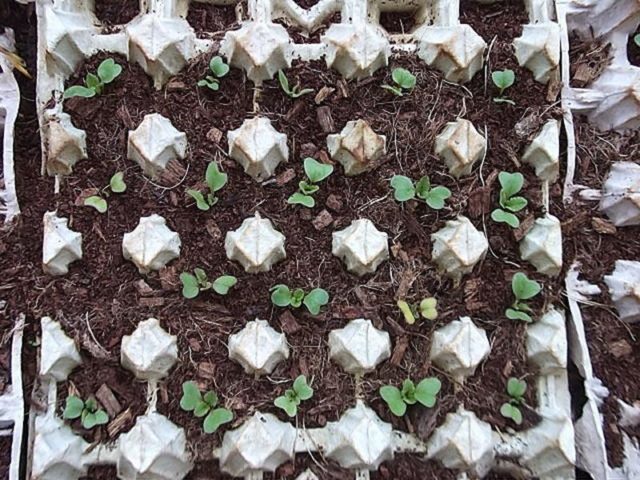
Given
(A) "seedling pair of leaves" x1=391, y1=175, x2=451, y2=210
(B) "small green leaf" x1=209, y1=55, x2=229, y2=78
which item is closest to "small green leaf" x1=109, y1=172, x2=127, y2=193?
(B) "small green leaf" x1=209, y1=55, x2=229, y2=78

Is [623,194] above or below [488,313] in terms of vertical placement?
above

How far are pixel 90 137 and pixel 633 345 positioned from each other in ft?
3.21

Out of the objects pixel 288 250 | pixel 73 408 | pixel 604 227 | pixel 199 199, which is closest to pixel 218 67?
pixel 199 199

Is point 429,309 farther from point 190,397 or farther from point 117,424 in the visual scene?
point 117,424

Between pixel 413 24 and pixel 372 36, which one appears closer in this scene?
pixel 372 36

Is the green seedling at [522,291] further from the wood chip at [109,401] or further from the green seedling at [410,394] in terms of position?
the wood chip at [109,401]

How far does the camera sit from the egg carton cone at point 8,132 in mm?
1044

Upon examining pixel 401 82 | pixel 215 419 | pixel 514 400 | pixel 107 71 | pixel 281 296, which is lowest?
pixel 514 400

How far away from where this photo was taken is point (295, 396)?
98cm

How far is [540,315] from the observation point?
1.04m

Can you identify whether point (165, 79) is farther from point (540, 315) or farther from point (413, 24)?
point (540, 315)

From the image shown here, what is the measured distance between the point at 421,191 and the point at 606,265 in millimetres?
344

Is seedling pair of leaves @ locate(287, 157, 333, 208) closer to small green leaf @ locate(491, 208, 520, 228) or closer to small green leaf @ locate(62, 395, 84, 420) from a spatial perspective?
small green leaf @ locate(491, 208, 520, 228)

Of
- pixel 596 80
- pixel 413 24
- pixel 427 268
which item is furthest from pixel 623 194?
pixel 413 24
